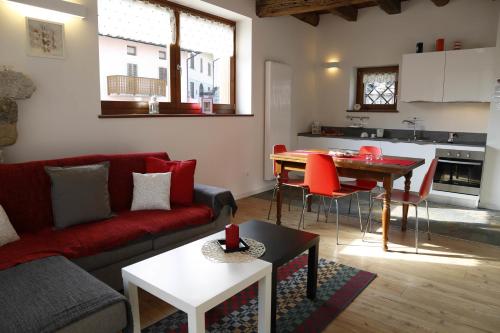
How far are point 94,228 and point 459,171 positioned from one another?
4362mm

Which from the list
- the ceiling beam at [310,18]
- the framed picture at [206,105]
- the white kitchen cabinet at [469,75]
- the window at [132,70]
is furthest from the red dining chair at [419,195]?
the ceiling beam at [310,18]

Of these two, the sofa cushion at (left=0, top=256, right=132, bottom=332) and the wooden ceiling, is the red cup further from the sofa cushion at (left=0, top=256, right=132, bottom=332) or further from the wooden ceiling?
the sofa cushion at (left=0, top=256, right=132, bottom=332)

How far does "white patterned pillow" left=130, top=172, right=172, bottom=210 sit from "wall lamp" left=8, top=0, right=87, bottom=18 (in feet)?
4.52

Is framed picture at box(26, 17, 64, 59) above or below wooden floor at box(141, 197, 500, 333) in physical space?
above

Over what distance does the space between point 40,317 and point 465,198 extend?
486cm

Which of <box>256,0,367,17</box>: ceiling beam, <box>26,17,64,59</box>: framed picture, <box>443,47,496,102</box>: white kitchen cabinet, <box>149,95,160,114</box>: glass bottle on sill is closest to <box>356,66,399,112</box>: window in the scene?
<box>443,47,496,102</box>: white kitchen cabinet

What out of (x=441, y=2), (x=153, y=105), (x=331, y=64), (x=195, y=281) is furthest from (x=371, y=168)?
(x=331, y=64)

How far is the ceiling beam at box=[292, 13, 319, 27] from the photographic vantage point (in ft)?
18.6

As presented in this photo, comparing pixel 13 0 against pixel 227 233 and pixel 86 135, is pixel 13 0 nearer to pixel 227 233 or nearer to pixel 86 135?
pixel 86 135

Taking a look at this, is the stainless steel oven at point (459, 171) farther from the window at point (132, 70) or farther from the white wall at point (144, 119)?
the window at point (132, 70)

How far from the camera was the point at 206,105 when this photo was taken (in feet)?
14.8

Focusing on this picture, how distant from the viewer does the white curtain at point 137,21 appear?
345 centimetres

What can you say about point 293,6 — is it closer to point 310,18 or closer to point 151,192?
point 310,18

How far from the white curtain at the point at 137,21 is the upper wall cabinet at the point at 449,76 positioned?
330 centimetres
